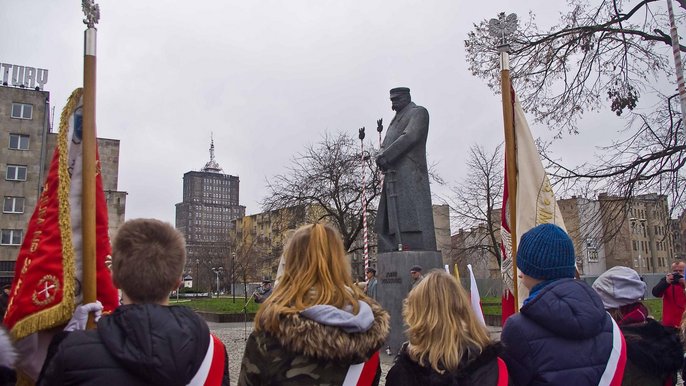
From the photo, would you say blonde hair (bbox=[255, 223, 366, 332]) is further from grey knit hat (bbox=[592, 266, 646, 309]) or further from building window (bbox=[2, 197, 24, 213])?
building window (bbox=[2, 197, 24, 213])

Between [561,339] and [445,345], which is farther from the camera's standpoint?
[561,339]

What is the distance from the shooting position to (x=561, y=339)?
255cm

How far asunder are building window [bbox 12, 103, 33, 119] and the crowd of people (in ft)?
163

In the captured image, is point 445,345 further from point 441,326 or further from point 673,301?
point 673,301

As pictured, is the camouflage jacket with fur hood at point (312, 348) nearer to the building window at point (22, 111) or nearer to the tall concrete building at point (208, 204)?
the building window at point (22, 111)

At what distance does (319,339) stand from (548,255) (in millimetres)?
1225

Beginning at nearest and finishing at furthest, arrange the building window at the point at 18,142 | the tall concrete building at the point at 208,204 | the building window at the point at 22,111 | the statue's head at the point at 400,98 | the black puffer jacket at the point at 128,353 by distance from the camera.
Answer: the black puffer jacket at the point at 128,353
the statue's head at the point at 400,98
the building window at the point at 18,142
the building window at the point at 22,111
the tall concrete building at the point at 208,204

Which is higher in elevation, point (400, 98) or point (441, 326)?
point (400, 98)

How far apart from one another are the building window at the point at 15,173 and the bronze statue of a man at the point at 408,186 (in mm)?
42560

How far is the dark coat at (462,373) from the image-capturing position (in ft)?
7.80

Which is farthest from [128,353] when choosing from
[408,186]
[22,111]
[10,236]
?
[22,111]

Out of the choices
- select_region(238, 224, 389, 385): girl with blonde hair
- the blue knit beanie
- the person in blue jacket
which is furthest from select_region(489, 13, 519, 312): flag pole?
select_region(238, 224, 389, 385): girl with blonde hair

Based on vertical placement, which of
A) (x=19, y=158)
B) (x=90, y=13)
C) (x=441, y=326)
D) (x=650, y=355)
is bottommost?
(x=650, y=355)

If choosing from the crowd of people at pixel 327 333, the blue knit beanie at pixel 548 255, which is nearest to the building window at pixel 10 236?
the crowd of people at pixel 327 333
